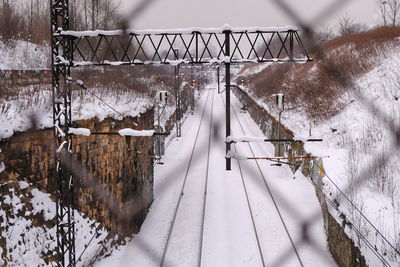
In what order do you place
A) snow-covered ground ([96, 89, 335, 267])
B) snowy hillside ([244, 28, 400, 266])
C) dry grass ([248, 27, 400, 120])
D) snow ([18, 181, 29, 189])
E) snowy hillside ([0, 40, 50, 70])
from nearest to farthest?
snowy hillside ([244, 28, 400, 266]) < snow ([18, 181, 29, 189]) < snow-covered ground ([96, 89, 335, 267]) < dry grass ([248, 27, 400, 120]) < snowy hillside ([0, 40, 50, 70])

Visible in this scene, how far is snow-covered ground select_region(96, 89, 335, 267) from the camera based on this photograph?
24.9ft

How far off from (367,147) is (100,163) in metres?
5.32

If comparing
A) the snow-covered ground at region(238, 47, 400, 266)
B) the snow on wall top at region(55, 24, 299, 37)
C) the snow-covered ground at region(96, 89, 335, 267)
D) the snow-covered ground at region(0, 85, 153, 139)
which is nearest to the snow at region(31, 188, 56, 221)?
the snow-covered ground at region(0, 85, 153, 139)

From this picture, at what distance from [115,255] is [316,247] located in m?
4.04

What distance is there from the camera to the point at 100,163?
25.3 ft

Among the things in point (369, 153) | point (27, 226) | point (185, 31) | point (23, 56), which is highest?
point (23, 56)

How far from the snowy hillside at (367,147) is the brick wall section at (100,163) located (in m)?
4.23

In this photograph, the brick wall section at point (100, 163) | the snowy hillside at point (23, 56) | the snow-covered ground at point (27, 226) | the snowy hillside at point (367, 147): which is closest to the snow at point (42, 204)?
the snow-covered ground at point (27, 226)

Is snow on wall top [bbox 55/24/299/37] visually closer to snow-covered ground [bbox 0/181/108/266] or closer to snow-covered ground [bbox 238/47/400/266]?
snow-covered ground [bbox 238/47/400/266]

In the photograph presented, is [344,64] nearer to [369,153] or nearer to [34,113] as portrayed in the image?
[369,153]

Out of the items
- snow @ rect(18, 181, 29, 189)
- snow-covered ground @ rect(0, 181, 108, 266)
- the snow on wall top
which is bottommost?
snow-covered ground @ rect(0, 181, 108, 266)

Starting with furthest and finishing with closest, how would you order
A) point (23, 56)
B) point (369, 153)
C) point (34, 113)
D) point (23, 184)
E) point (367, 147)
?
1. point (23, 56)
2. point (367, 147)
3. point (369, 153)
4. point (34, 113)
5. point (23, 184)

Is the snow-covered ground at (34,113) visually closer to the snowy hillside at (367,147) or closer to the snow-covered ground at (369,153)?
the snow-covered ground at (369,153)

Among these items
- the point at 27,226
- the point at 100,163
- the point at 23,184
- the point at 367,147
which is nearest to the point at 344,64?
the point at 367,147
